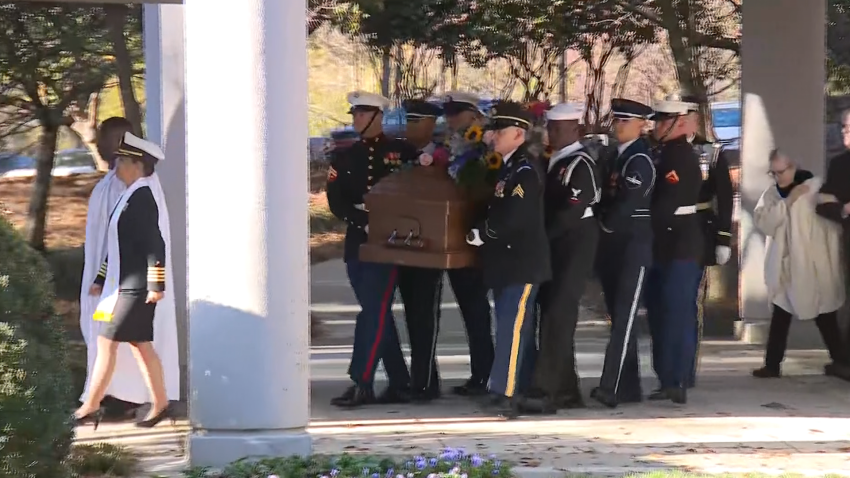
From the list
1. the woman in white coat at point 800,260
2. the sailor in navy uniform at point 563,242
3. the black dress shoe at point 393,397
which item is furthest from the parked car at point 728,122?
the black dress shoe at point 393,397

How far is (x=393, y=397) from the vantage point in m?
8.25

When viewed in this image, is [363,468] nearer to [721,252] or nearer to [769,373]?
[721,252]

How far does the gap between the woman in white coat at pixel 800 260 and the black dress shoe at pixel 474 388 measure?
2245 mm

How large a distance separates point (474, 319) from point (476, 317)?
21 millimetres

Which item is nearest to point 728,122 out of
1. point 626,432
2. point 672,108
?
point 672,108

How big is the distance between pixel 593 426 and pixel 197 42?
10.9 feet

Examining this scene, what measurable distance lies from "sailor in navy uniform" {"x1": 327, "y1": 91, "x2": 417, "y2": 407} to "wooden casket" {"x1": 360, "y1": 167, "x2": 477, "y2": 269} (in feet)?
0.70

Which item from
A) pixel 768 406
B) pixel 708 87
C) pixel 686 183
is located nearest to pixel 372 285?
pixel 686 183

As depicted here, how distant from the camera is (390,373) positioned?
833 cm

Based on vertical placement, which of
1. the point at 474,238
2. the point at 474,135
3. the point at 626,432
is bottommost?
the point at 626,432

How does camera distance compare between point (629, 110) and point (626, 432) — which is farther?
point (629, 110)

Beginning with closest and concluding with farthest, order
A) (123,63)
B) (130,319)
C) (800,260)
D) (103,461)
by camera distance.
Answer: (103,461) → (130,319) → (800,260) → (123,63)

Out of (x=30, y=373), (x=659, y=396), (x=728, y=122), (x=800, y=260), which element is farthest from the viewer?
(x=728, y=122)

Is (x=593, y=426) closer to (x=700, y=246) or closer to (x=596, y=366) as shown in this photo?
(x=700, y=246)
